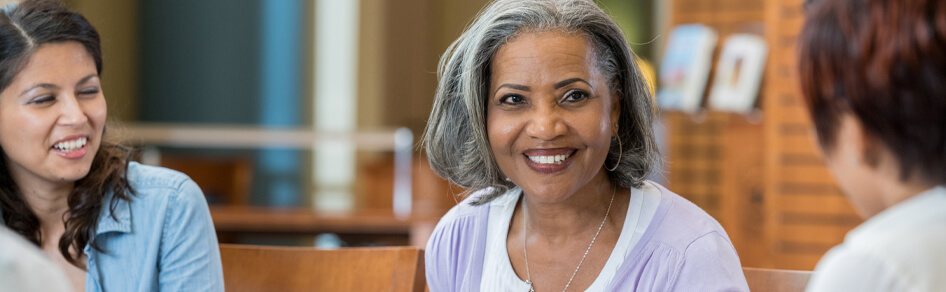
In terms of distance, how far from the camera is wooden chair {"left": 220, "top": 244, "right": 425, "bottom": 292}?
1.84 metres

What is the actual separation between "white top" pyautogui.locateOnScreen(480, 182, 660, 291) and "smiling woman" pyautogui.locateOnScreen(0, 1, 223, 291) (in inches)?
20.8

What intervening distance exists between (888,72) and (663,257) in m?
0.79

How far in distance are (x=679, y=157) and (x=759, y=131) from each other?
4.59 feet

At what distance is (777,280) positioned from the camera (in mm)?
1676

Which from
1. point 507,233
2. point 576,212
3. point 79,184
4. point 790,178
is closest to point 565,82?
point 576,212

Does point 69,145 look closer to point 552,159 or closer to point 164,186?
point 164,186

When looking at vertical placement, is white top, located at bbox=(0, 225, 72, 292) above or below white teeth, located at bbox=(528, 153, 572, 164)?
above

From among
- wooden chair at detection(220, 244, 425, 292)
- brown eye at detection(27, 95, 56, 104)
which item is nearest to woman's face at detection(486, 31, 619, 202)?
wooden chair at detection(220, 244, 425, 292)

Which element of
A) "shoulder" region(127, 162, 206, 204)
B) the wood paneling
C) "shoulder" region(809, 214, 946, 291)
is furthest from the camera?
the wood paneling

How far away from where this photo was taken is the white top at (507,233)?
162 centimetres

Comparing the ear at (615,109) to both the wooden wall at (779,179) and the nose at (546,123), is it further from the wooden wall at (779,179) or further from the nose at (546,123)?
the wooden wall at (779,179)

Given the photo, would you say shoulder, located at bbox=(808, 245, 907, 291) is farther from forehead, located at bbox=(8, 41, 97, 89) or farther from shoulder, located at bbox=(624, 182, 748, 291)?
forehead, located at bbox=(8, 41, 97, 89)

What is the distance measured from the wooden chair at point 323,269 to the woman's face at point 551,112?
13.2 inches

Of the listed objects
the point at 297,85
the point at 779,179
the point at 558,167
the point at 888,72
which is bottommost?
the point at 779,179
